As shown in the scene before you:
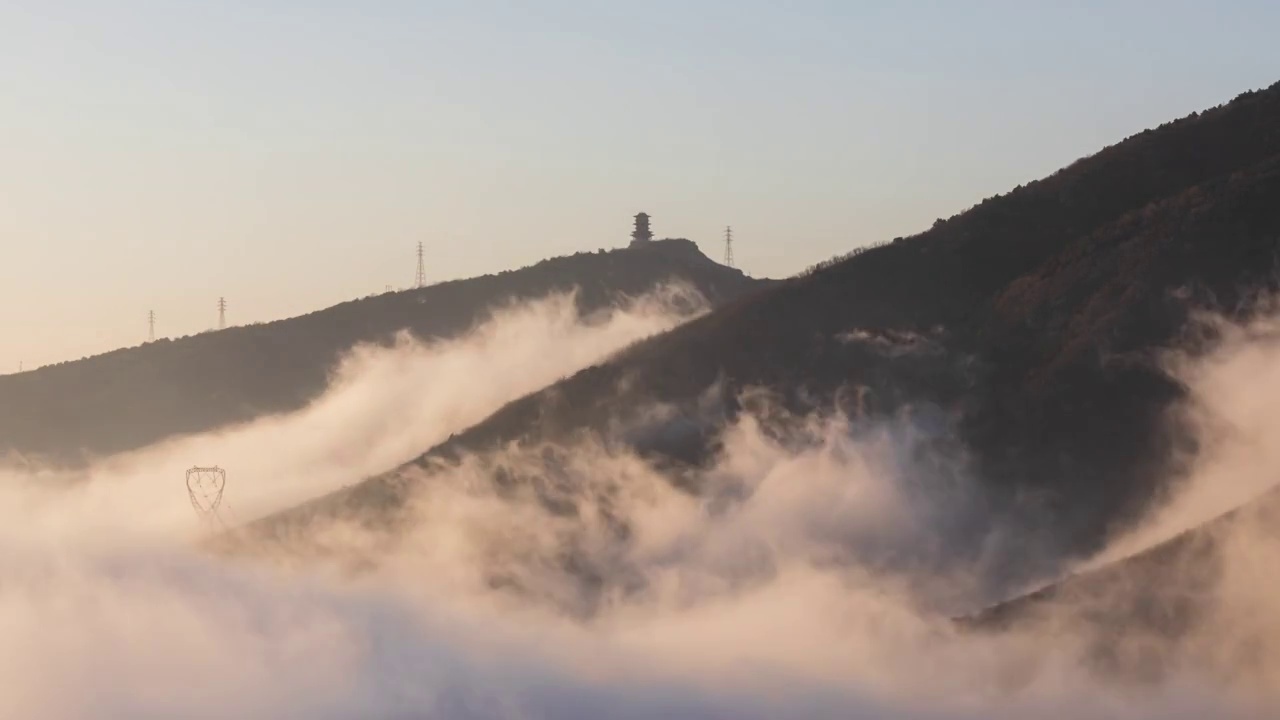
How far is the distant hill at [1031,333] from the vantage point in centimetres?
13325

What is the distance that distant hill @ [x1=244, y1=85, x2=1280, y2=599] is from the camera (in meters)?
133

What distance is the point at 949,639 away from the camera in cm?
12600

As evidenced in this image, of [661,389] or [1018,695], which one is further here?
[661,389]

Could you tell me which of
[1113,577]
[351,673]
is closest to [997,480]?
[1113,577]

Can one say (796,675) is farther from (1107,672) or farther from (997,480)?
(1107,672)

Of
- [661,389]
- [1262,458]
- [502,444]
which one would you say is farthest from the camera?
[502,444]

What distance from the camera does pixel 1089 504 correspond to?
421 feet

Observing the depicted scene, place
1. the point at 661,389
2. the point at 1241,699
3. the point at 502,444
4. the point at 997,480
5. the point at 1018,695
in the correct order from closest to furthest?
the point at 1241,699
the point at 1018,695
the point at 997,480
the point at 661,389
the point at 502,444

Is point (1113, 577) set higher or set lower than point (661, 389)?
lower

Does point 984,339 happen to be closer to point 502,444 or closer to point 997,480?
point 997,480

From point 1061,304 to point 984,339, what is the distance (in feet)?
20.3

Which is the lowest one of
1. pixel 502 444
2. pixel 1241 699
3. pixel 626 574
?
pixel 1241 699

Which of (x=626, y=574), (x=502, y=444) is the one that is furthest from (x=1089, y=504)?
(x=502, y=444)

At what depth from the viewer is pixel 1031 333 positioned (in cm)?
14512
